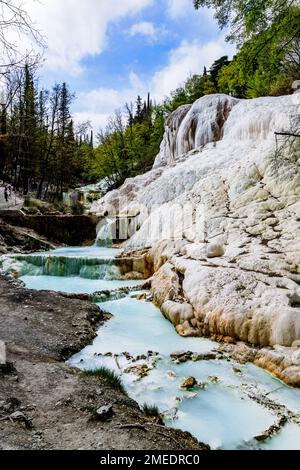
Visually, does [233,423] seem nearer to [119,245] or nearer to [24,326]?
[24,326]

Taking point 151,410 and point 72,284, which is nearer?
point 151,410

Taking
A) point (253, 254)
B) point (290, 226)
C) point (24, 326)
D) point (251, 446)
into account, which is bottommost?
point (251, 446)

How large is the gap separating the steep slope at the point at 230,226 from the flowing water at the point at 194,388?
0.48m

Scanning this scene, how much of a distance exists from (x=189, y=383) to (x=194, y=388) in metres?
0.09

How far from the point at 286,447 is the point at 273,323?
6.68 feet

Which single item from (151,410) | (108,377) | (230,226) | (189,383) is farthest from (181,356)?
(230,226)

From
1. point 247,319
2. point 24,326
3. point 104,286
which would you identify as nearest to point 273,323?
point 247,319

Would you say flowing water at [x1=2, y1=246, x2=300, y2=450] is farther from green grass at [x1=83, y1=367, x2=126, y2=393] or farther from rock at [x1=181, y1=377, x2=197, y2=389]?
green grass at [x1=83, y1=367, x2=126, y2=393]

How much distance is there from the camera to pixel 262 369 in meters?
4.79

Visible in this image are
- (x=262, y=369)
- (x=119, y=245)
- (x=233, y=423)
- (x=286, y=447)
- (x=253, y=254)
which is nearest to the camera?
(x=286, y=447)

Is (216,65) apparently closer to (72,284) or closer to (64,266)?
(64,266)

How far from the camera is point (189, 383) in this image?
174 inches

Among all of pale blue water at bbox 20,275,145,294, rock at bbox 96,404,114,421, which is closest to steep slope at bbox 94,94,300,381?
pale blue water at bbox 20,275,145,294

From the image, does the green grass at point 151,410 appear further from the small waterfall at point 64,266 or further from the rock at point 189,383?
the small waterfall at point 64,266
